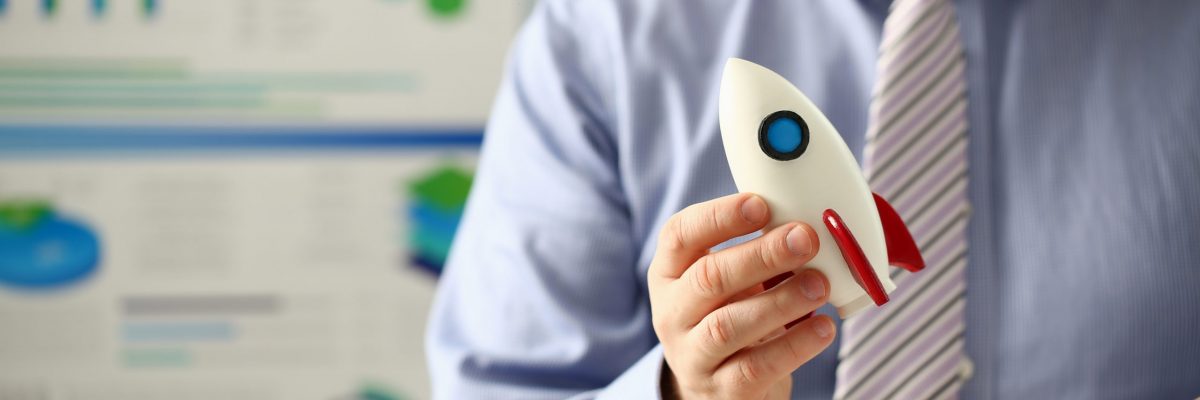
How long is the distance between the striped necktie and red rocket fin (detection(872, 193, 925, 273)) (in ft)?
0.37

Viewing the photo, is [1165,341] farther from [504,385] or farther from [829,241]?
[504,385]

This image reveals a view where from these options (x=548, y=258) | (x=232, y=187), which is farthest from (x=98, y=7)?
(x=548, y=258)

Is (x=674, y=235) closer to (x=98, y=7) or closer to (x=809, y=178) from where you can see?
(x=809, y=178)

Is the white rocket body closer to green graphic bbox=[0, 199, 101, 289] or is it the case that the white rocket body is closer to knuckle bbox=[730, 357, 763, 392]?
knuckle bbox=[730, 357, 763, 392]

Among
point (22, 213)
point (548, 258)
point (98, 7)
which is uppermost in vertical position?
point (98, 7)

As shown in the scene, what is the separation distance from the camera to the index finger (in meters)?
0.46

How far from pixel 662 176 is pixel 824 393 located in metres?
0.17

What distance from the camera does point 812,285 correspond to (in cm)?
46

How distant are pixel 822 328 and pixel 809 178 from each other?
64mm

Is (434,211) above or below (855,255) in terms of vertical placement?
above

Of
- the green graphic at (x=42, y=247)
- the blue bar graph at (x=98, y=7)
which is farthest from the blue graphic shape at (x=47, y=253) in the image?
the blue bar graph at (x=98, y=7)

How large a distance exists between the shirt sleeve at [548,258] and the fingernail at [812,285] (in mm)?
259

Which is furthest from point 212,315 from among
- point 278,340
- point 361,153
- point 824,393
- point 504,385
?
point 824,393

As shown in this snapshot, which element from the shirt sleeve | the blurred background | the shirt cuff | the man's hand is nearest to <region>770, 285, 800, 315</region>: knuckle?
the man's hand
